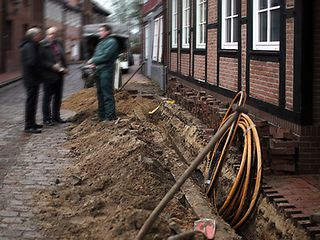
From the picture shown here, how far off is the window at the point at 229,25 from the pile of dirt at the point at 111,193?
234cm

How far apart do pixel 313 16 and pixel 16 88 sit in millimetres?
18305

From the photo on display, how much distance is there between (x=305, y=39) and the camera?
6328 millimetres

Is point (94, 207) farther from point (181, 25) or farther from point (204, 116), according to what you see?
point (181, 25)

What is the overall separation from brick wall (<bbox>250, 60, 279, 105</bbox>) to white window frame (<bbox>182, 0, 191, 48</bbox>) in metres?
6.77

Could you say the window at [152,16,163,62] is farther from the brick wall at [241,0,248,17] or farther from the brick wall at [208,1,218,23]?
the brick wall at [241,0,248,17]

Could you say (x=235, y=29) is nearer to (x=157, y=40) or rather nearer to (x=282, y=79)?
(x=282, y=79)

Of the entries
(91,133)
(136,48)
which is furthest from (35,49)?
(136,48)

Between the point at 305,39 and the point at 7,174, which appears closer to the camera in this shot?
the point at 305,39

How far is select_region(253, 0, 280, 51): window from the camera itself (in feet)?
24.5

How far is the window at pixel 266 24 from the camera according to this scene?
7457mm

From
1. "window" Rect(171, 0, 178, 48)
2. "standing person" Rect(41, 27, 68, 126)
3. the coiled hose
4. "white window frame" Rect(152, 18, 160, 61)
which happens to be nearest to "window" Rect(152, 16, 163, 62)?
"white window frame" Rect(152, 18, 160, 61)

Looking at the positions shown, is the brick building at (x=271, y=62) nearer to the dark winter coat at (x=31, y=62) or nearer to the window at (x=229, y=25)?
the window at (x=229, y=25)

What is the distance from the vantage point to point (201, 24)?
1330 cm

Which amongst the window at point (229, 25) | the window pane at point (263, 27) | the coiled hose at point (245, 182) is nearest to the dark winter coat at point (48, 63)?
the window at point (229, 25)
